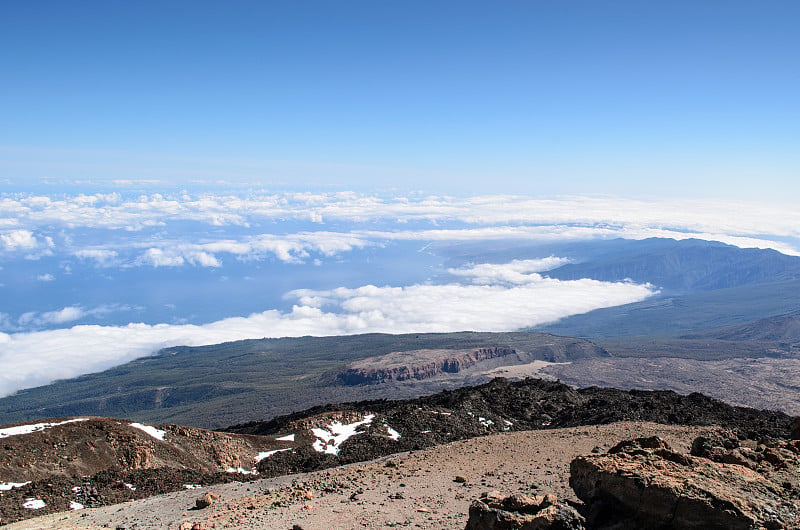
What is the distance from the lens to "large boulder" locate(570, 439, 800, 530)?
9.98 metres

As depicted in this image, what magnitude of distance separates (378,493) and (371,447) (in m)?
10.6

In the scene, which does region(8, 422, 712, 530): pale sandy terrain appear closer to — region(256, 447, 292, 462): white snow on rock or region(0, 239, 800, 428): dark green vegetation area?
region(256, 447, 292, 462): white snow on rock

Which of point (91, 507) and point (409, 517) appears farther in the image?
point (91, 507)

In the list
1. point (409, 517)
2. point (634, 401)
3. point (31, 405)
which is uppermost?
point (409, 517)

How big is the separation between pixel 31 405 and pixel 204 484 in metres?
120

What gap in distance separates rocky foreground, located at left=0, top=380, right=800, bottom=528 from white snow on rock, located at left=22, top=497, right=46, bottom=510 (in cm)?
6

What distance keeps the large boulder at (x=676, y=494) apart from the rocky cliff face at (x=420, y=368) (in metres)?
94.8

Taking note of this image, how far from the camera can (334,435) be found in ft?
101

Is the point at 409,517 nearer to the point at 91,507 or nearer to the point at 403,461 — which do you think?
the point at 403,461

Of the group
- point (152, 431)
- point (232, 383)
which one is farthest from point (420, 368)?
point (152, 431)

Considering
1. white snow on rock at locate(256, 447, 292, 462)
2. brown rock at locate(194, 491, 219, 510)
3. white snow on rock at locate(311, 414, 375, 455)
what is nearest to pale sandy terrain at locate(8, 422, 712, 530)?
brown rock at locate(194, 491, 219, 510)

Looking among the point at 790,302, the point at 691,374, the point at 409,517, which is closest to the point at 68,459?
the point at 409,517

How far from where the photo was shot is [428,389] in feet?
324

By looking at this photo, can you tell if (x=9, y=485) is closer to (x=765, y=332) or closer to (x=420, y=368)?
(x=420, y=368)
